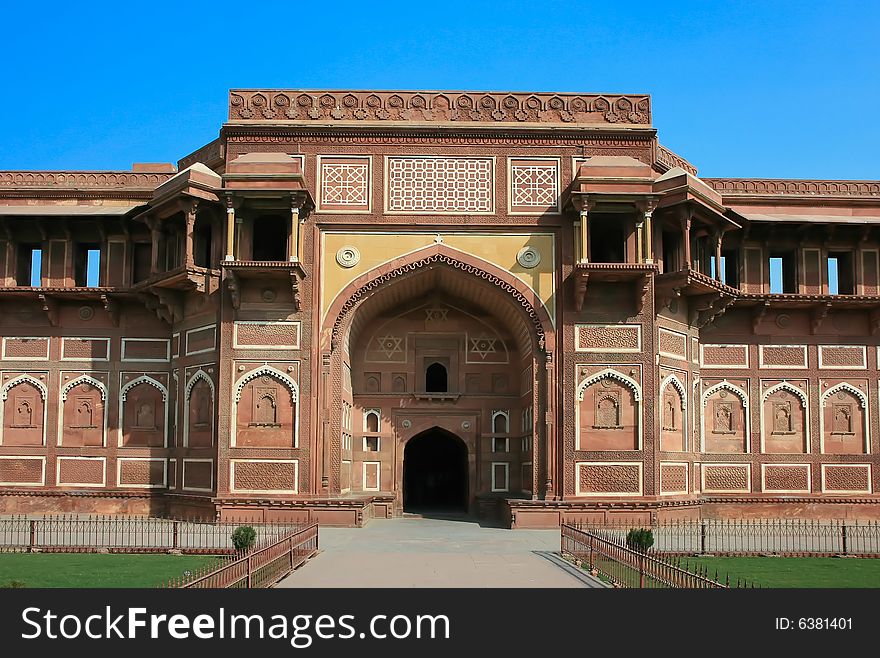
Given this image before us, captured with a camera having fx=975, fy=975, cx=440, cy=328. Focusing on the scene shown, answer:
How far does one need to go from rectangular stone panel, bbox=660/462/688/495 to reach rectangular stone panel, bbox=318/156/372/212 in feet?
27.7

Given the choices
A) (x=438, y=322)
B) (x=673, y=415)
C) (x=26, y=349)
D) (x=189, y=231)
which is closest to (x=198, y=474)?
(x=189, y=231)

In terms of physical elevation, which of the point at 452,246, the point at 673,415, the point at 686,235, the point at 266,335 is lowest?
the point at 673,415

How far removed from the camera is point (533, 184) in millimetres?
21078

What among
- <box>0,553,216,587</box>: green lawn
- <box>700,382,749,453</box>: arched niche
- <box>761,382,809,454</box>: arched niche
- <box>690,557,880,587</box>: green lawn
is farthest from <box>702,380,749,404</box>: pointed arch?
<box>0,553,216,587</box>: green lawn

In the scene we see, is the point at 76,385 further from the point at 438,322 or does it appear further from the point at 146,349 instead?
the point at 438,322

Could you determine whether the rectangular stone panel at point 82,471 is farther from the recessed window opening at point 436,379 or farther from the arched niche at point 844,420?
the arched niche at point 844,420

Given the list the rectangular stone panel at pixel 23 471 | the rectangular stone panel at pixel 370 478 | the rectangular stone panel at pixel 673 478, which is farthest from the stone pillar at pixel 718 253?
the rectangular stone panel at pixel 23 471

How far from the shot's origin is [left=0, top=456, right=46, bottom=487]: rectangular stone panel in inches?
887

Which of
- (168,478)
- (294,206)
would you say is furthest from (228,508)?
(294,206)

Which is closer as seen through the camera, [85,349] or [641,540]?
[641,540]

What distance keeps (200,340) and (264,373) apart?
1.94 m

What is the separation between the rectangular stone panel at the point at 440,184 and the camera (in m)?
21.0

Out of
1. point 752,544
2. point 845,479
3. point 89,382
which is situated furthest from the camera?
point 89,382

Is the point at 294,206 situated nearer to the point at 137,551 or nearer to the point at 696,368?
the point at 137,551
